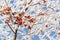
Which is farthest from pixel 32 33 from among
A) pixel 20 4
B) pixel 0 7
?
pixel 0 7

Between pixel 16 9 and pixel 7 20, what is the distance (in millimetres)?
521

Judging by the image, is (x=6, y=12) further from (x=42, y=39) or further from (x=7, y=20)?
(x=42, y=39)

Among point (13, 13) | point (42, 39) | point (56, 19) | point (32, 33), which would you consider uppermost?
point (13, 13)

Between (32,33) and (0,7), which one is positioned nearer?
(0,7)

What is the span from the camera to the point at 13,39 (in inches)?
211

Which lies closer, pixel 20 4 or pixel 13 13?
pixel 13 13

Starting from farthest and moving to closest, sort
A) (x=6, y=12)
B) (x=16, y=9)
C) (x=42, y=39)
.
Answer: (x=42, y=39)
(x=16, y=9)
(x=6, y=12)

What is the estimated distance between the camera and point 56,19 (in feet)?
18.8

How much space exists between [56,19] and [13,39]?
157 centimetres

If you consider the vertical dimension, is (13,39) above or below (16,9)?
below

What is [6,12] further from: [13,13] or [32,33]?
[32,33]

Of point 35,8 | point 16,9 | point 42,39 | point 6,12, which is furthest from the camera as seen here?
point 42,39

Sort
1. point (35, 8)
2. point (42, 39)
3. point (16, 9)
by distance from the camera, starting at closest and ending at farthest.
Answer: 1. point (16, 9)
2. point (35, 8)
3. point (42, 39)

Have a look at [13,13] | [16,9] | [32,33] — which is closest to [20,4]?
[16,9]
